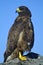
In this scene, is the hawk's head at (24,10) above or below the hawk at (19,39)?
above

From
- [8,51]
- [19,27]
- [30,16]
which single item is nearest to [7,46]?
[8,51]

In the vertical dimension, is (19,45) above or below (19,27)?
below

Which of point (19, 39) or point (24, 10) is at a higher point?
point (24, 10)

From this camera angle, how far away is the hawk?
10719mm

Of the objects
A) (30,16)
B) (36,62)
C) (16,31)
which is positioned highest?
(30,16)

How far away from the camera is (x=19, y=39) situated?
1073cm

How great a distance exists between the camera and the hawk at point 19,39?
422 inches

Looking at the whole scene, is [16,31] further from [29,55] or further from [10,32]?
[29,55]

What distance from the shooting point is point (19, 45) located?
10805 mm

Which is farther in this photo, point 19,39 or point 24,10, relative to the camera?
point 24,10

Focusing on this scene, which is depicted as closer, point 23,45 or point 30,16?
point 23,45

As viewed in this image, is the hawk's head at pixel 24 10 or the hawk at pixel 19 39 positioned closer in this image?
the hawk at pixel 19 39

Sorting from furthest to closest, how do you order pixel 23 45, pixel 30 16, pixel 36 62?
pixel 30 16, pixel 23 45, pixel 36 62

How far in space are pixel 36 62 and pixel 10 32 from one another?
87.3 inches
